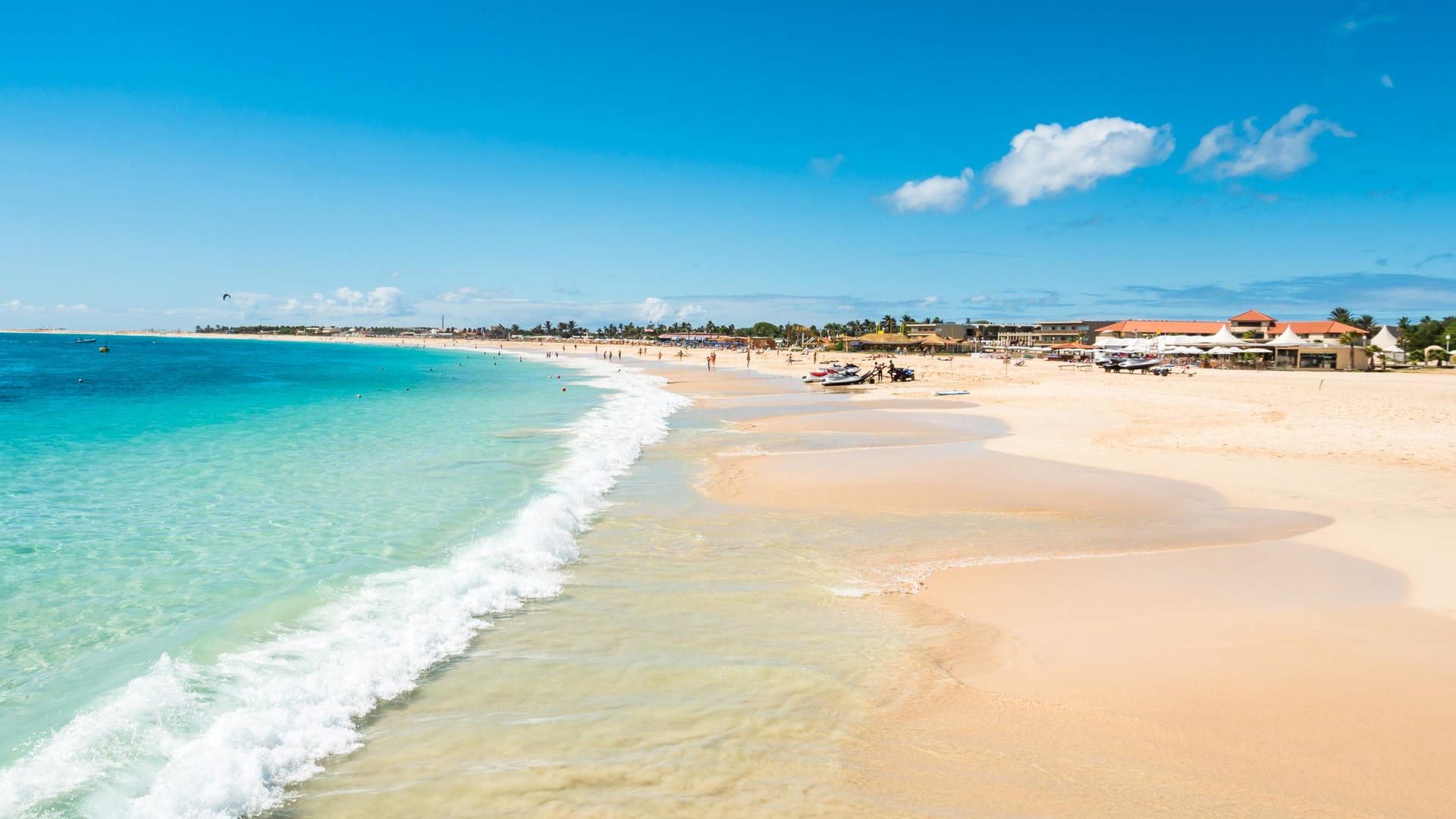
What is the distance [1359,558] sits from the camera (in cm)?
993

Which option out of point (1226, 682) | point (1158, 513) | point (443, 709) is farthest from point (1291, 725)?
point (1158, 513)

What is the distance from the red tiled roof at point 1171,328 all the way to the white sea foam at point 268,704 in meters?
106

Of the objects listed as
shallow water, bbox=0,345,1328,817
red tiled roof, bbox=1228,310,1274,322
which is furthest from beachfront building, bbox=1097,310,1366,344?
→ shallow water, bbox=0,345,1328,817

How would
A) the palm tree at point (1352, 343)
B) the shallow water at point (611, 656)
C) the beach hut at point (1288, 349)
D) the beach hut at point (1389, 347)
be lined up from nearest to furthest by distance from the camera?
the shallow water at point (611, 656) → the palm tree at point (1352, 343) → the beach hut at point (1288, 349) → the beach hut at point (1389, 347)

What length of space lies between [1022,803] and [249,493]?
50.9 feet

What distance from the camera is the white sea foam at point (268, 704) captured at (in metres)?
5.11

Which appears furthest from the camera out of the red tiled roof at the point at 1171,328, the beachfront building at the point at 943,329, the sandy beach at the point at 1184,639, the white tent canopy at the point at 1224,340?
the beachfront building at the point at 943,329

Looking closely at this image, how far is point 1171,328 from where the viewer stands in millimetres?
101188

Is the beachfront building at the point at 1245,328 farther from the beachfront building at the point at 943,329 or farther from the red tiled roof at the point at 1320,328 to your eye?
the beachfront building at the point at 943,329

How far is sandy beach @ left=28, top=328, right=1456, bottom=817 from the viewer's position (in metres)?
4.98

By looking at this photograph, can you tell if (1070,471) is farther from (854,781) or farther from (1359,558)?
(854,781)

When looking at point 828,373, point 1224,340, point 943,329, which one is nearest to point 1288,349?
point 1224,340

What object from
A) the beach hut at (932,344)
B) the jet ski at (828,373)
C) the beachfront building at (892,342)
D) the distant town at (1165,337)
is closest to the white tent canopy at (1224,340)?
the distant town at (1165,337)

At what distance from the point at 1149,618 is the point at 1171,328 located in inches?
4314
